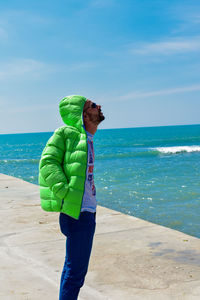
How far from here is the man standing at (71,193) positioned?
2.58 metres

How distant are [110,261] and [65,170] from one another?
191cm

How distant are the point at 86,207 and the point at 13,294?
1.27m

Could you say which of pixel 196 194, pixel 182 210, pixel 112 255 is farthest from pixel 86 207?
pixel 196 194

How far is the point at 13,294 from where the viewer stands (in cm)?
332

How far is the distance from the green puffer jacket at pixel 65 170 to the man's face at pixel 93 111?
5.0 inches

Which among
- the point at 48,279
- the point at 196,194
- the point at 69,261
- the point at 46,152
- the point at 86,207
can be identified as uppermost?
the point at 46,152

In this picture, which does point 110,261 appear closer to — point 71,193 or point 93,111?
point 71,193

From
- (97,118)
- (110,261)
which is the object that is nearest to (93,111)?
(97,118)

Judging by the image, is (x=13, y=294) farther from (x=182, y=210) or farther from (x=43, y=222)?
(x=182, y=210)

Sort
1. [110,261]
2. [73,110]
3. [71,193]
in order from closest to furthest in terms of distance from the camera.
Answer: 1. [71,193]
2. [73,110]
3. [110,261]

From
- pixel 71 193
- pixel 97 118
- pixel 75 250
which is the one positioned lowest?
pixel 75 250

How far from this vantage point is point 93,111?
113 inches

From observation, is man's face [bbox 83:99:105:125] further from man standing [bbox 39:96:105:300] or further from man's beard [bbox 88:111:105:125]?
man standing [bbox 39:96:105:300]

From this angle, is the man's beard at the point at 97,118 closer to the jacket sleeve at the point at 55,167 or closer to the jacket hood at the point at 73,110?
the jacket hood at the point at 73,110
